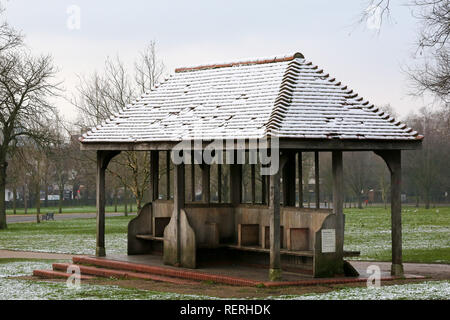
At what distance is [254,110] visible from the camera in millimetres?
17500

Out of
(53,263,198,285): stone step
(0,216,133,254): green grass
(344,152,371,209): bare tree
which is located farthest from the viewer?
(344,152,371,209): bare tree

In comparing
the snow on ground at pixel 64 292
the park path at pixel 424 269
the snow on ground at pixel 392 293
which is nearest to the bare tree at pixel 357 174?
the park path at pixel 424 269

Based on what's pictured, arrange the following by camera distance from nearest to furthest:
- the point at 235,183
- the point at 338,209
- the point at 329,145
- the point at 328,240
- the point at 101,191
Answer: the point at 329,145, the point at 328,240, the point at 338,209, the point at 235,183, the point at 101,191

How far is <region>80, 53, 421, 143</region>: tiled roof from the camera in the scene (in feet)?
55.1

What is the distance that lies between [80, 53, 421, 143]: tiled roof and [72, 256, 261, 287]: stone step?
2907 mm

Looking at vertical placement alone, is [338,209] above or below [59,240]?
above

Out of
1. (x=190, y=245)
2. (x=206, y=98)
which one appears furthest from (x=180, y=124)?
(x=190, y=245)

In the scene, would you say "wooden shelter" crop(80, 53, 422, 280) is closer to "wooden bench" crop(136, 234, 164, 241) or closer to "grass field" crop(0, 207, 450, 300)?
"wooden bench" crop(136, 234, 164, 241)

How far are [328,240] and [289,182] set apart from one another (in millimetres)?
2719

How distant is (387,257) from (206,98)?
9.08 m

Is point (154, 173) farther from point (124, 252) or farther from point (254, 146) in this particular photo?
point (254, 146)

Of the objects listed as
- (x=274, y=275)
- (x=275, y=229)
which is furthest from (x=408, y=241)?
(x=275, y=229)

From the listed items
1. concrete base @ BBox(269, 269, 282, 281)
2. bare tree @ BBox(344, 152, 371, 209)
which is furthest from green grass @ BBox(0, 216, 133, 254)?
bare tree @ BBox(344, 152, 371, 209)
